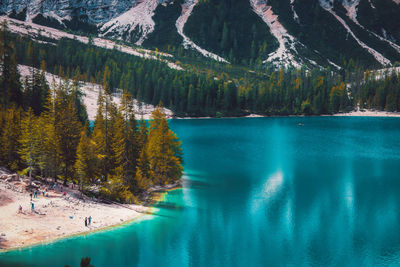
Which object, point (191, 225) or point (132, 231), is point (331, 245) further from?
point (132, 231)

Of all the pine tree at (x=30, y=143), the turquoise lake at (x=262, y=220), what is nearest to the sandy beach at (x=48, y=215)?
the turquoise lake at (x=262, y=220)

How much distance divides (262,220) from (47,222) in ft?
95.0

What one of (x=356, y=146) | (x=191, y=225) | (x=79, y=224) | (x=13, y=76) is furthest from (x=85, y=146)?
(x=356, y=146)

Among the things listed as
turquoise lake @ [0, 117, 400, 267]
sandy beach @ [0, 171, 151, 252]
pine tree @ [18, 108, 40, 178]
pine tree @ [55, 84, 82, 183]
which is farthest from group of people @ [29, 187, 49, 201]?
turquoise lake @ [0, 117, 400, 267]

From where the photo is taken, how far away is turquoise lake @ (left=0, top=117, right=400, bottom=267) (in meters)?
41.8

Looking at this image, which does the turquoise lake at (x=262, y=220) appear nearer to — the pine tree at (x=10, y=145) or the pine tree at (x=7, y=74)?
the pine tree at (x=10, y=145)

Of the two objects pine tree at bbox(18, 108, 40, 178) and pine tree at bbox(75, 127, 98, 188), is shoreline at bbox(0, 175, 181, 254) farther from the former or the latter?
pine tree at bbox(18, 108, 40, 178)

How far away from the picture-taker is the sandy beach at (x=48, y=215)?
43562 mm

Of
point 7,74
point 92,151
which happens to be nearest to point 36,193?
point 92,151

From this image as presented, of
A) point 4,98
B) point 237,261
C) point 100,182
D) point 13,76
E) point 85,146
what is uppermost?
point 13,76

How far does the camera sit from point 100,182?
5969 centimetres

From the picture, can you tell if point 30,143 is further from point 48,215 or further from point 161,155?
point 161,155

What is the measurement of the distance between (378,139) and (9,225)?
12632 cm

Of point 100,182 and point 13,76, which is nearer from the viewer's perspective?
point 100,182
